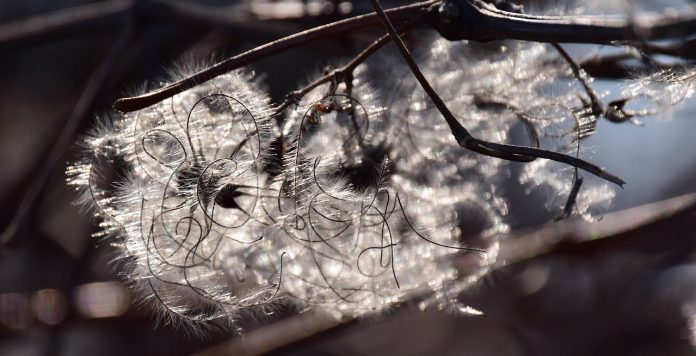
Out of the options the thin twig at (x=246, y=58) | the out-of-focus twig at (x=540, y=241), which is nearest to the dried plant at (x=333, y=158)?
the thin twig at (x=246, y=58)

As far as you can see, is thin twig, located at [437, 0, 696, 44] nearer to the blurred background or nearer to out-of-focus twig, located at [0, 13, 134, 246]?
the blurred background

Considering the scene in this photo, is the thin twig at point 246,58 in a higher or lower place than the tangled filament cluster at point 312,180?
higher

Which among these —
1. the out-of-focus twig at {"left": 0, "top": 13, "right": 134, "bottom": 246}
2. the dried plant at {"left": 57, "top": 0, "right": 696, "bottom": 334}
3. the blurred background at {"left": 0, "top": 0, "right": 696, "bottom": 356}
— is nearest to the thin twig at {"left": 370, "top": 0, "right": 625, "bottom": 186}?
the dried plant at {"left": 57, "top": 0, "right": 696, "bottom": 334}

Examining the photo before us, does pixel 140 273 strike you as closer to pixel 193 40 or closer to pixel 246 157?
pixel 246 157

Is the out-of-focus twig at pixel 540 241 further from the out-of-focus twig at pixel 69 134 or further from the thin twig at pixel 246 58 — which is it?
the thin twig at pixel 246 58

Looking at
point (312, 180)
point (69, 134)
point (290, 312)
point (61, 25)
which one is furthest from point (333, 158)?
point (290, 312)

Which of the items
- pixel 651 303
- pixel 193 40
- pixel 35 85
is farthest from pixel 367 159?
pixel 35 85
